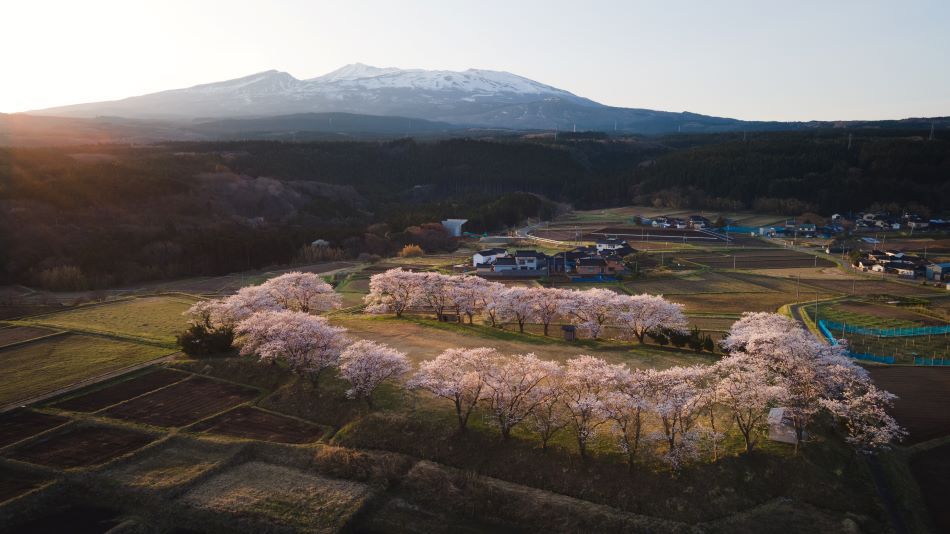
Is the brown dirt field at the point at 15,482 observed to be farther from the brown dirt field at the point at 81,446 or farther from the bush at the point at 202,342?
the bush at the point at 202,342

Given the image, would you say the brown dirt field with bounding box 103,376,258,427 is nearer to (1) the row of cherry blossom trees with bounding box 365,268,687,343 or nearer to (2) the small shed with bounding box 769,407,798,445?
(1) the row of cherry blossom trees with bounding box 365,268,687,343

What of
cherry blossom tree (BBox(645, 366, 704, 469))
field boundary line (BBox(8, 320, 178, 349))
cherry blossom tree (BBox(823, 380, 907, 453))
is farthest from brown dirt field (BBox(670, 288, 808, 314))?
field boundary line (BBox(8, 320, 178, 349))

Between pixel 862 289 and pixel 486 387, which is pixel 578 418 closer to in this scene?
pixel 486 387

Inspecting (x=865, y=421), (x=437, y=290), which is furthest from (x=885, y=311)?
(x=437, y=290)

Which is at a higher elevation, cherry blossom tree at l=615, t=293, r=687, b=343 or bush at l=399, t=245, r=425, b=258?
cherry blossom tree at l=615, t=293, r=687, b=343

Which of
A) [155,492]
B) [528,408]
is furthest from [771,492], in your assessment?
[155,492]

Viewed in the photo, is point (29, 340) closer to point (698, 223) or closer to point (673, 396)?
point (673, 396)
